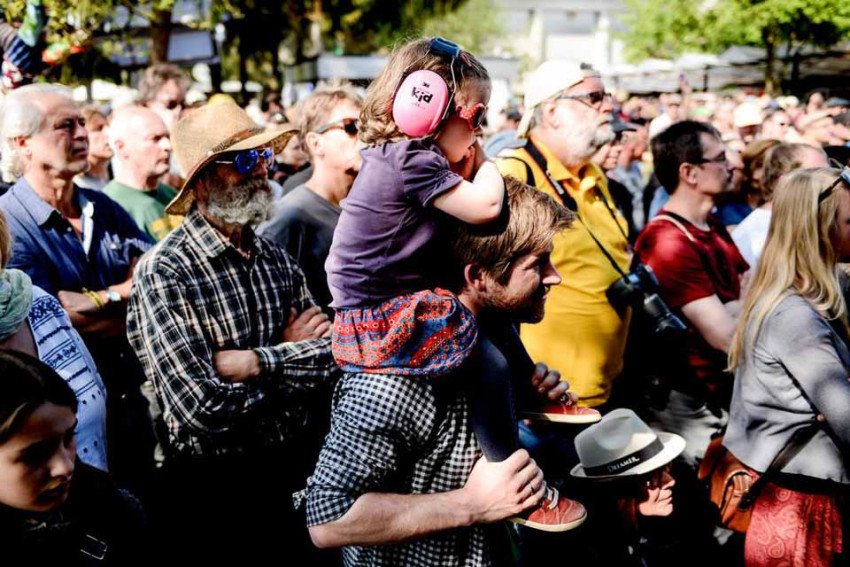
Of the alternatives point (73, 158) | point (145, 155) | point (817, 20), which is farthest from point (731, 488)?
point (817, 20)

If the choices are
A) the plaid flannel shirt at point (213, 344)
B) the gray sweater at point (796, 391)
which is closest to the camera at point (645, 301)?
the gray sweater at point (796, 391)

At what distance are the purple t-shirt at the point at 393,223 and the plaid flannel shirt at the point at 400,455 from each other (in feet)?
0.78

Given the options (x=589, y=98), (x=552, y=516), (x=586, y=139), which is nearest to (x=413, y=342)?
(x=552, y=516)

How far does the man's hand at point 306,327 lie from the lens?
3.03 m

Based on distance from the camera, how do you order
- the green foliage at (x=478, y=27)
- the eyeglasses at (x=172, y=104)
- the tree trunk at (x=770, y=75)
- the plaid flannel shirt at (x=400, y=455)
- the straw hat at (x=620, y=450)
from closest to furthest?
the plaid flannel shirt at (x=400, y=455), the straw hat at (x=620, y=450), the eyeglasses at (x=172, y=104), the tree trunk at (x=770, y=75), the green foliage at (x=478, y=27)

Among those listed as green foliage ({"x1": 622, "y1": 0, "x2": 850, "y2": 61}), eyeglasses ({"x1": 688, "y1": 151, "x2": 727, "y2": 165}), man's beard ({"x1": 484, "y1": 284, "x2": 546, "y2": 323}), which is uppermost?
green foliage ({"x1": 622, "y1": 0, "x2": 850, "y2": 61})

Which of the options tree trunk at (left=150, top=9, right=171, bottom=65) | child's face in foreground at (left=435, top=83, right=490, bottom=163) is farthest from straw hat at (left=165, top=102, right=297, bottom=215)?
tree trunk at (left=150, top=9, right=171, bottom=65)

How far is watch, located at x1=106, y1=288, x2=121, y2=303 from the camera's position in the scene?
3240mm

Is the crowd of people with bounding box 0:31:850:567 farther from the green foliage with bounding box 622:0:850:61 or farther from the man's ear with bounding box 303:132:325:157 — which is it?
the green foliage with bounding box 622:0:850:61

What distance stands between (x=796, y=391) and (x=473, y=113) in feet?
5.73

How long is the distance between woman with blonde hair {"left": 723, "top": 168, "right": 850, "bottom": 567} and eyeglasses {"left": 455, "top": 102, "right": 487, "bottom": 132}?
62.1 inches

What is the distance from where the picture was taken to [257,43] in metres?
27.2

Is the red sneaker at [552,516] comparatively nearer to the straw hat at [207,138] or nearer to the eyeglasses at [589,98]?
the straw hat at [207,138]

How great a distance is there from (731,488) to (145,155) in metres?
3.65
